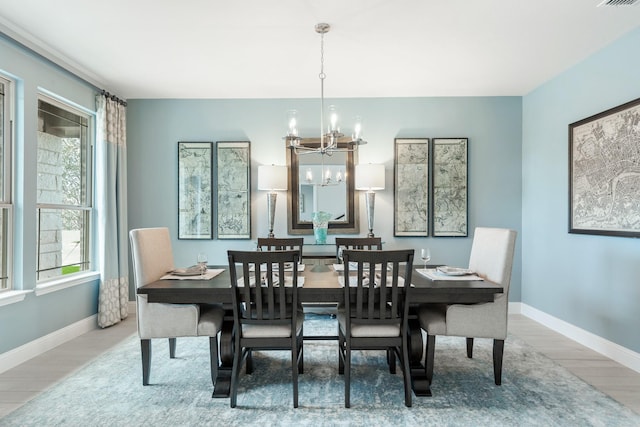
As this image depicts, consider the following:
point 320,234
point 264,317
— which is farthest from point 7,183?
point 320,234

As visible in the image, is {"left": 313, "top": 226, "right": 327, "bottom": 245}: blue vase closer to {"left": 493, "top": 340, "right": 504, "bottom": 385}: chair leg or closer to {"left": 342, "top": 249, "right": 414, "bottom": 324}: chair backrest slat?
{"left": 342, "top": 249, "right": 414, "bottom": 324}: chair backrest slat

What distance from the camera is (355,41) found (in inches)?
119

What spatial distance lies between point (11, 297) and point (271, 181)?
2.48 metres

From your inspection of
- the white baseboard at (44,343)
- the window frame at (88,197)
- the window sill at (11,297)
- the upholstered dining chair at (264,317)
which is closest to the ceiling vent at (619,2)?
the upholstered dining chair at (264,317)

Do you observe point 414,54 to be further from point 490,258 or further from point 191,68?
point 191,68

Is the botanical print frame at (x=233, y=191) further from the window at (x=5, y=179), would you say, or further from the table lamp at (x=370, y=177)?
the window at (x=5, y=179)

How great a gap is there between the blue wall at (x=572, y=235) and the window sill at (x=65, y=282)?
15.8 feet

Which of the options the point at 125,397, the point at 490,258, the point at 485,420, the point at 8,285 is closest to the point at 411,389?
the point at 485,420

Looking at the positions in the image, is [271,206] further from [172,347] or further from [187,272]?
[172,347]

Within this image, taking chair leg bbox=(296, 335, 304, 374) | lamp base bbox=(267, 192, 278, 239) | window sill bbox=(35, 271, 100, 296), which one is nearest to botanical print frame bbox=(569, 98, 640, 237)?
chair leg bbox=(296, 335, 304, 374)

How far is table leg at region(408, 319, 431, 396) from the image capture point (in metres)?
2.41

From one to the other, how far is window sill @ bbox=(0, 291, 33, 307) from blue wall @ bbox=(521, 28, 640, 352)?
479 cm

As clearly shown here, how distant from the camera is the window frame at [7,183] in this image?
2916 mm

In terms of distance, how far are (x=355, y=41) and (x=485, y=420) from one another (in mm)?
2832
